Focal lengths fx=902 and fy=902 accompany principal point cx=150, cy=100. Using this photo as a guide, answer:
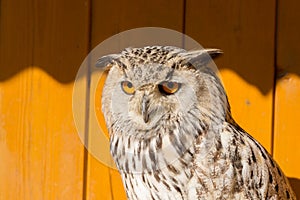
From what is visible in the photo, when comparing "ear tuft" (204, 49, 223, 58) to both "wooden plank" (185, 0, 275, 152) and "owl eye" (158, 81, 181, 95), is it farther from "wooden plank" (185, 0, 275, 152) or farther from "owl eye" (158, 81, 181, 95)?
"wooden plank" (185, 0, 275, 152)

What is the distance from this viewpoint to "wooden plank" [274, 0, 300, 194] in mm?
2809

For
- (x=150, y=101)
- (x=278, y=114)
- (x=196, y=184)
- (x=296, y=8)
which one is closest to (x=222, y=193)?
(x=196, y=184)

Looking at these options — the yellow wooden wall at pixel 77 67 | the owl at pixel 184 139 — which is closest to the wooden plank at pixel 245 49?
the yellow wooden wall at pixel 77 67

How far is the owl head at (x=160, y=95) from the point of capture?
2.32 m

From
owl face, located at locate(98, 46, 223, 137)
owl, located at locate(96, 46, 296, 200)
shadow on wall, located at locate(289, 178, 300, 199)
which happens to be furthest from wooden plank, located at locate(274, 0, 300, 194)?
owl face, located at locate(98, 46, 223, 137)

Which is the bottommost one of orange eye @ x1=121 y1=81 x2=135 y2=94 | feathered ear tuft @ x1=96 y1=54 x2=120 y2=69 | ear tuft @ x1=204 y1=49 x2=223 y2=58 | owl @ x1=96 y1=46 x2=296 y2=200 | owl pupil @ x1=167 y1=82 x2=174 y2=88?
owl @ x1=96 y1=46 x2=296 y2=200

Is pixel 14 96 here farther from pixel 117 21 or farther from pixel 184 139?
pixel 184 139

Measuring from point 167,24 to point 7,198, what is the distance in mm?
777

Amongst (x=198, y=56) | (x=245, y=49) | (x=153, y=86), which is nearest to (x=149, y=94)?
(x=153, y=86)

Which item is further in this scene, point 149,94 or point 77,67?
point 77,67

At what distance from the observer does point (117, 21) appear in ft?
9.46

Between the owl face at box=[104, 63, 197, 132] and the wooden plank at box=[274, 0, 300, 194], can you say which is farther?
the wooden plank at box=[274, 0, 300, 194]

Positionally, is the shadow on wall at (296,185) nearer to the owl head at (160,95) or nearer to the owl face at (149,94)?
the owl head at (160,95)

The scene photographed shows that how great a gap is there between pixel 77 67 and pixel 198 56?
0.66m
